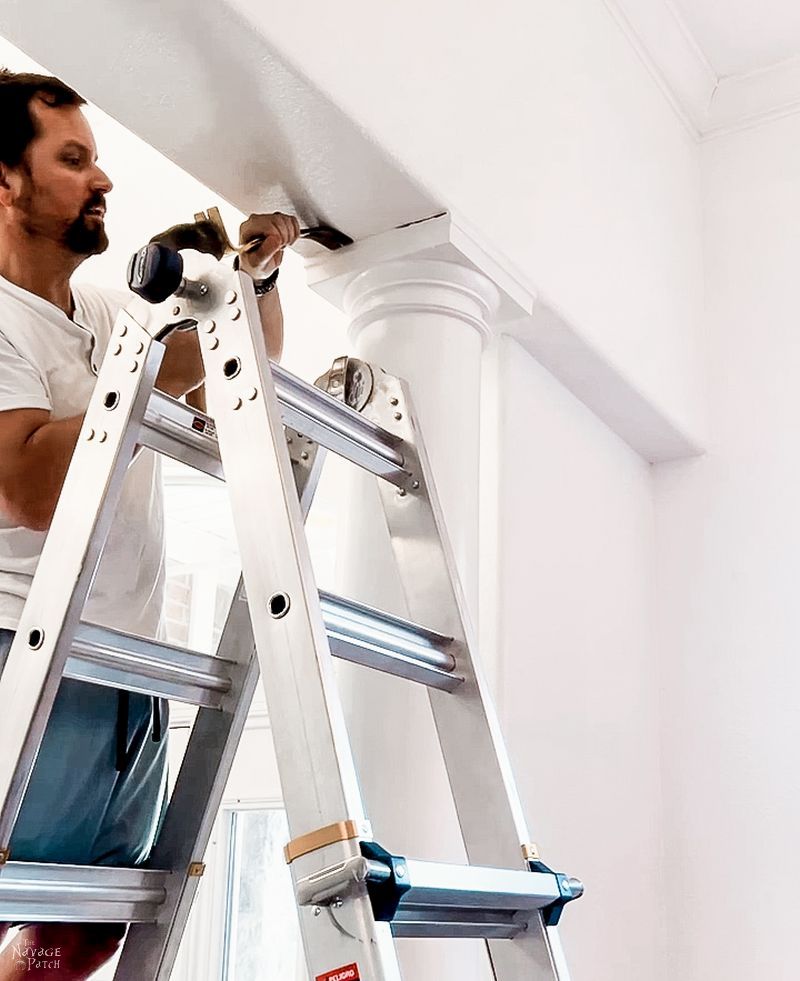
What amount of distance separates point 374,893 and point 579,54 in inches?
61.8

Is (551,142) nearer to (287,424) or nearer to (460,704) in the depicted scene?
(287,424)

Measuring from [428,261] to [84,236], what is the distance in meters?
0.46

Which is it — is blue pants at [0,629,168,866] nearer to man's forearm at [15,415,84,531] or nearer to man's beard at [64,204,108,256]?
man's forearm at [15,415,84,531]

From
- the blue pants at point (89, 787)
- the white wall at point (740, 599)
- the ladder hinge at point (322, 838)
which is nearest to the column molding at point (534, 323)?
the white wall at point (740, 599)

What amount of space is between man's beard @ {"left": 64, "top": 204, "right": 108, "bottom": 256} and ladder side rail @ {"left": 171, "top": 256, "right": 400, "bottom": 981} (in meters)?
0.35

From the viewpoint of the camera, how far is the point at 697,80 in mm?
2354

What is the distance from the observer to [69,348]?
4.32 feet

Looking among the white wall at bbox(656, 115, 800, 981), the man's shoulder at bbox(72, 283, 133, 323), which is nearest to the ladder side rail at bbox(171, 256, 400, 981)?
the man's shoulder at bbox(72, 283, 133, 323)

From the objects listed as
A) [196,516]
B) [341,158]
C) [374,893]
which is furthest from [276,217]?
[196,516]

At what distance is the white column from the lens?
4.52 feet

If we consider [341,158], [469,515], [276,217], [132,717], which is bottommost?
[132,717]

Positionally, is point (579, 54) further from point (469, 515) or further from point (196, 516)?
point (196, 516)

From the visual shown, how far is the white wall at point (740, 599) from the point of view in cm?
199

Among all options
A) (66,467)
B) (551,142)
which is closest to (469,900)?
(66,467)
